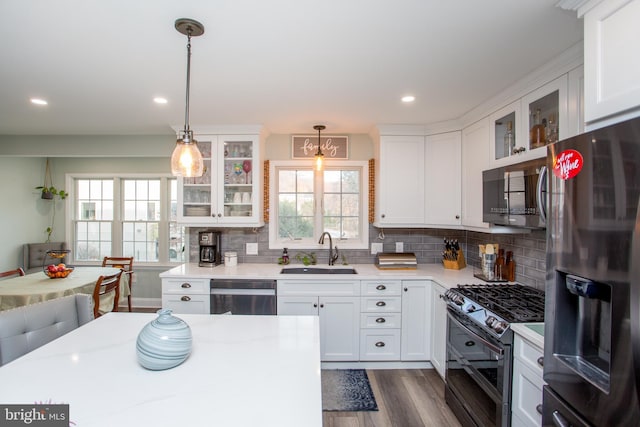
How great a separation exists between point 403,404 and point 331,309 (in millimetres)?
956

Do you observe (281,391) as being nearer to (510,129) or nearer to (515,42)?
(515,42)

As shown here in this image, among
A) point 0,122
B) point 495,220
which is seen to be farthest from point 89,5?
point 0,122

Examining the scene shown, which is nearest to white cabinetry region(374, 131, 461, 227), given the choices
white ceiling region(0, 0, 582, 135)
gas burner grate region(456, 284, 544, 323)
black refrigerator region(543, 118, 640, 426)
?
white ceiling region(0, 0, 582, 135)

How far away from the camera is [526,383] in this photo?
1.60 metres

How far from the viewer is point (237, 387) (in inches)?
45.9

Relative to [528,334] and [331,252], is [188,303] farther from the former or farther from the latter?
[528,334]

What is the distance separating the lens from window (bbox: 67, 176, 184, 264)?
196 inches

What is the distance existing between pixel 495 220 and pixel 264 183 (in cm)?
233

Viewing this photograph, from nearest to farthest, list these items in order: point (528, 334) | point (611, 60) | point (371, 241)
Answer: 1. point (611, 60)
2. point (528, 334)
3. point (371, 241)

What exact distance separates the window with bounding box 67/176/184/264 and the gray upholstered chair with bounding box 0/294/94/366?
3171 millimetres

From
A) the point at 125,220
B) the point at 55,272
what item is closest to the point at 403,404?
the point at 55,272

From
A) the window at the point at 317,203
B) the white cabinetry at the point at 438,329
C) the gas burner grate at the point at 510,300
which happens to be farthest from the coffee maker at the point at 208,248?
the gas burner grate at the point at 510,300

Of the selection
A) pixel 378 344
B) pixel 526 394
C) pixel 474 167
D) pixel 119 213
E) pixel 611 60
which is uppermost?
pixel 611 60

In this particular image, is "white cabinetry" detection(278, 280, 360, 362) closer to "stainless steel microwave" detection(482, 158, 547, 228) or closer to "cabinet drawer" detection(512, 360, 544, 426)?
"stainless steel microwave" detection(482, 158, 547, 228)
